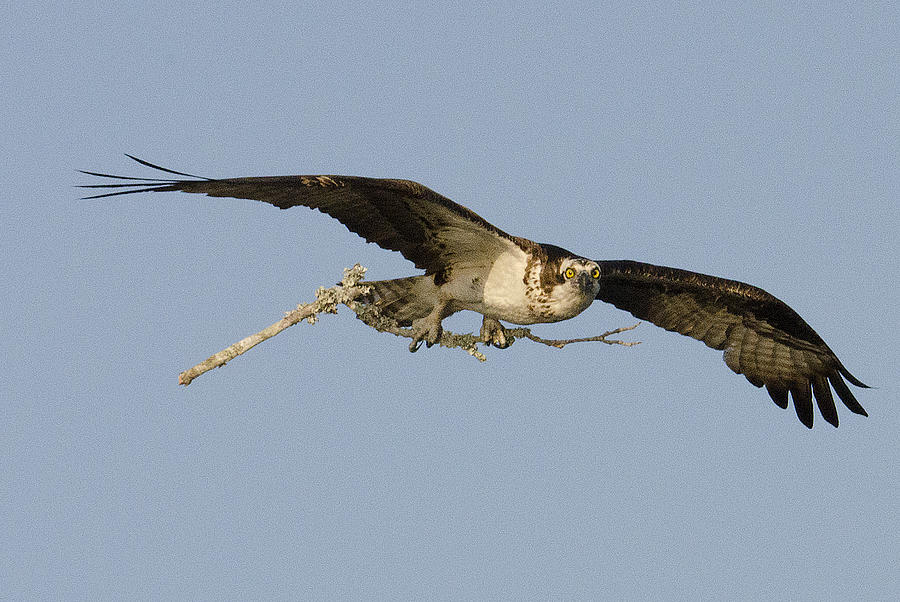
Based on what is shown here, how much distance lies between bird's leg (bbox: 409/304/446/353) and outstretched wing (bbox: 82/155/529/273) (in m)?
0.47

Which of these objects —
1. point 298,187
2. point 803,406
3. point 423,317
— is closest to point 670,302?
point 803,406

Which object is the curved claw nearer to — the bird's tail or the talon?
the bird's tail

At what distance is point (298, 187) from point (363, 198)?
755 mm

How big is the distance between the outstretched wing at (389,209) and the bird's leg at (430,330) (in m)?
0.47

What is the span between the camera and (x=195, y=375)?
952 centimetres

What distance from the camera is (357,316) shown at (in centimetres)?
1081

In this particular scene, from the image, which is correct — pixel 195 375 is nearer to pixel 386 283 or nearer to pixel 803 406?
pixel 386 283

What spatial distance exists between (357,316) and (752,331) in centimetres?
486

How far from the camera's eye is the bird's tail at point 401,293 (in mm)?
10938

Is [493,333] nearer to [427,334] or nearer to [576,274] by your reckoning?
[427,334]

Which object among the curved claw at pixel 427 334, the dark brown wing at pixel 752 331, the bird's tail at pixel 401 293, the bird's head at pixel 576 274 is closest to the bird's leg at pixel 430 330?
the curved claw at pixel 427 334

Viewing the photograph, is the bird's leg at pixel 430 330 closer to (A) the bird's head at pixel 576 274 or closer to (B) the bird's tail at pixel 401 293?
(B) the bird's tail at pixel 401 293

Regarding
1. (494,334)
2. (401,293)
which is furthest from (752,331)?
(401,293)

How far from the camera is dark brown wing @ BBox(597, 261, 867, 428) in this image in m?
11.9
